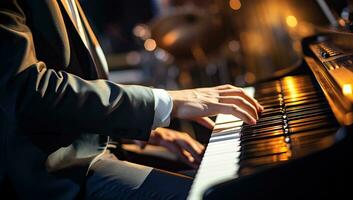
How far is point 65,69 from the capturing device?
57.7 inches

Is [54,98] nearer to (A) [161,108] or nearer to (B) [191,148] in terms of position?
(A) [161,108]

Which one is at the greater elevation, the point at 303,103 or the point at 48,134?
the point at 303,103

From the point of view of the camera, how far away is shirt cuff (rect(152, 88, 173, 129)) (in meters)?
1.38

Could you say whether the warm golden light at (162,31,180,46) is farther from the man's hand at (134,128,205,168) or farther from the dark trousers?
the dark trousers

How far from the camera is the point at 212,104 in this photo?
1.42 meters

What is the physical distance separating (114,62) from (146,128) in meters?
7.83

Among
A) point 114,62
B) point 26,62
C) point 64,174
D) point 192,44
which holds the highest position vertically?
point 26,62

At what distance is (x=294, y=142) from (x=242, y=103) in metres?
0.35

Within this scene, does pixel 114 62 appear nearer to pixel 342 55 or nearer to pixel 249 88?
pixel 249 88

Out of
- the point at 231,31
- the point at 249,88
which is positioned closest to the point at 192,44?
the point at 231,31

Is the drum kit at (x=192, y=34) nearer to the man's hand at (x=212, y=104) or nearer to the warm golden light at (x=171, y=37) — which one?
the warm golden light at (x=171, y=37)

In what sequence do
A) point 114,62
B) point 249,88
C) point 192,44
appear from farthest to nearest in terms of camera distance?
1. point 114,62
2. point 192,44
3. point 249,88

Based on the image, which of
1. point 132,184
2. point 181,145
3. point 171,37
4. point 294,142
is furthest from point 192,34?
point 294,142

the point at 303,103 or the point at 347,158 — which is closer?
the point at 347,158
